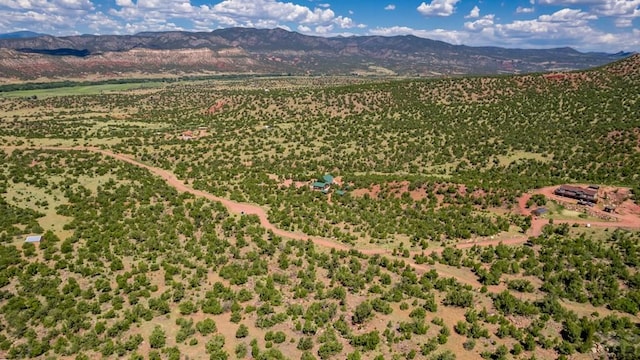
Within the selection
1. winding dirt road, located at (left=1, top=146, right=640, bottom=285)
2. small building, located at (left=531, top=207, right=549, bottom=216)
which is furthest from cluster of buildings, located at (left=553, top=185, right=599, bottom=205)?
small building, located at (left=531, top=207, right=549, bottom=216)

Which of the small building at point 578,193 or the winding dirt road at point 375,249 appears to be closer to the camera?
the winding dirt road at point 375,249

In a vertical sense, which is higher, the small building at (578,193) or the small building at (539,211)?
the small building at (578,193)

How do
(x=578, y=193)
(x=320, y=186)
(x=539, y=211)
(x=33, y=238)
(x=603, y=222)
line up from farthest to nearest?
(x=320, y=186) < (x=578, y=193) < (x=539, y=211) < (x=603, y=222) < (x=33, y=238)

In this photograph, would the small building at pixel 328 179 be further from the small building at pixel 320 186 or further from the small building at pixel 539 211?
the small building at pixel 539 211

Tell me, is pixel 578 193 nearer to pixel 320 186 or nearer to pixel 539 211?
pixel 539 211

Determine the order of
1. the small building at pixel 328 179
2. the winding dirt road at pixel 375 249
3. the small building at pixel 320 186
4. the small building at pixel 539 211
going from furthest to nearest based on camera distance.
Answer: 1. the small building at pixel 328 179
2. the small building at pixel 320 186
3. the small building at pixel 539 211
4. the winding dirt road at pixel 375 249

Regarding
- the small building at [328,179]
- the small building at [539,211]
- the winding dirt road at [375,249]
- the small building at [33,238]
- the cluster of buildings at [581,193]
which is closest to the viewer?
the small building at [33,238]

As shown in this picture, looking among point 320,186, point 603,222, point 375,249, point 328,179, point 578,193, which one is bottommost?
point 375,249

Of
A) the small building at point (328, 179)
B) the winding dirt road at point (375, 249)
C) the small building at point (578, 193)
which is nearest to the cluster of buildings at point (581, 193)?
the small building at point (578, 193)

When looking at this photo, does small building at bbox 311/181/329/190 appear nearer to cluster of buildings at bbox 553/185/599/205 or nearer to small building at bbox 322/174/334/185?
small building at bbox 322/174/334/185

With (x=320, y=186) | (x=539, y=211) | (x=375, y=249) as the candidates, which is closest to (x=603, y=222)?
(x=539, y=211)
